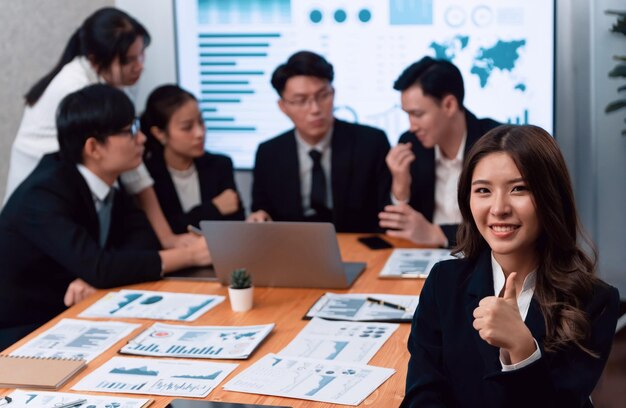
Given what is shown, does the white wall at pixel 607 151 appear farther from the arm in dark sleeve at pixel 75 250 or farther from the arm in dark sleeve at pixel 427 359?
the arm in dark sleeve at pixel 427 359

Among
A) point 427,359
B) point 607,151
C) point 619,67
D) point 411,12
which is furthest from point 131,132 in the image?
point 607,151

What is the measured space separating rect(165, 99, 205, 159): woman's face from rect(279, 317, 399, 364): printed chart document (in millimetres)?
1562

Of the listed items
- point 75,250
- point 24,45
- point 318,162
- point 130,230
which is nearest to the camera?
point 75,250

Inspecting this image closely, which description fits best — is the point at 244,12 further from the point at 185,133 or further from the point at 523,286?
the point at 523,286

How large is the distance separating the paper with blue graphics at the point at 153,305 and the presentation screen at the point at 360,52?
2124mm

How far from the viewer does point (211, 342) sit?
232 cm

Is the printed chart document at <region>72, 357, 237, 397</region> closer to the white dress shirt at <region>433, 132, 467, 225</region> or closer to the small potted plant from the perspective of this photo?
the small potted plant

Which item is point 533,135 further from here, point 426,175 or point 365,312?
point 426,175

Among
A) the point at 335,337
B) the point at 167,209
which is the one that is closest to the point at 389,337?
the point at 335,337

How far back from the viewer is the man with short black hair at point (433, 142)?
3.48 meters

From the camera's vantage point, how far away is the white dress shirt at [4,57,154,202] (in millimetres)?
3617

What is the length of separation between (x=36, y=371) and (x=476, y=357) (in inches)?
40.5

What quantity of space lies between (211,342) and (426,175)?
1.50 m

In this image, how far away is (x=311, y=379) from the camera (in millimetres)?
2045
